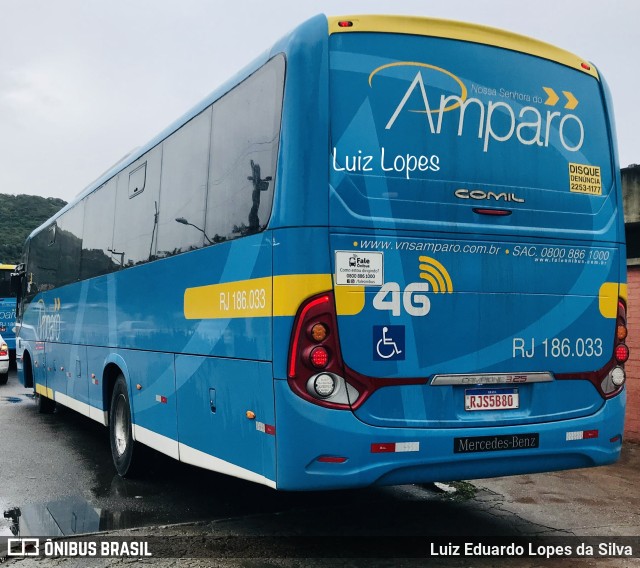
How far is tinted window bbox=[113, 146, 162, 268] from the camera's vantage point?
770 centimetres

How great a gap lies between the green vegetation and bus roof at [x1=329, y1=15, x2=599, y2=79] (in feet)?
184

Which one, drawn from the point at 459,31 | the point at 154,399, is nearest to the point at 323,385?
the point at 459,31

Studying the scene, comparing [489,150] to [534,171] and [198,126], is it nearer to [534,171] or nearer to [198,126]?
[534,171]

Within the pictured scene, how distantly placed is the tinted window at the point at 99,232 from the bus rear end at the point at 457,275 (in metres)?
4.55

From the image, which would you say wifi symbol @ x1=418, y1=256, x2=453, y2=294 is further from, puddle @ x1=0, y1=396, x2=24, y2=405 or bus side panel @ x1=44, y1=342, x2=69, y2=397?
puddle @ x1=0, y1=396, x2=24, y2=405

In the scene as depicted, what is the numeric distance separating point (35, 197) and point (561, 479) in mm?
71475

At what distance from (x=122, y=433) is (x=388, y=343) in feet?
14.7

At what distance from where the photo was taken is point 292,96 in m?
5.08

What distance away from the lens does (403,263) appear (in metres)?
5.12

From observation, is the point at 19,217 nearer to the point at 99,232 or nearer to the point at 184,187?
the point at 99,232

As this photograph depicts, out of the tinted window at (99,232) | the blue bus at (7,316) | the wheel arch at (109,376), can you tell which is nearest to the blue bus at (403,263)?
the wheel arch at (109,376)

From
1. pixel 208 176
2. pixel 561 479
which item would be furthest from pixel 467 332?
pixel 561 479

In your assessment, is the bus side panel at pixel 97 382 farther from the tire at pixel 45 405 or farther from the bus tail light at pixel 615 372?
the bus tail light at pixel 615 372

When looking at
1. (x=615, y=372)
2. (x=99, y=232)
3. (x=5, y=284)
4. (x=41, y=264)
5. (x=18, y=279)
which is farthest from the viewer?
(x=5, y=284)
